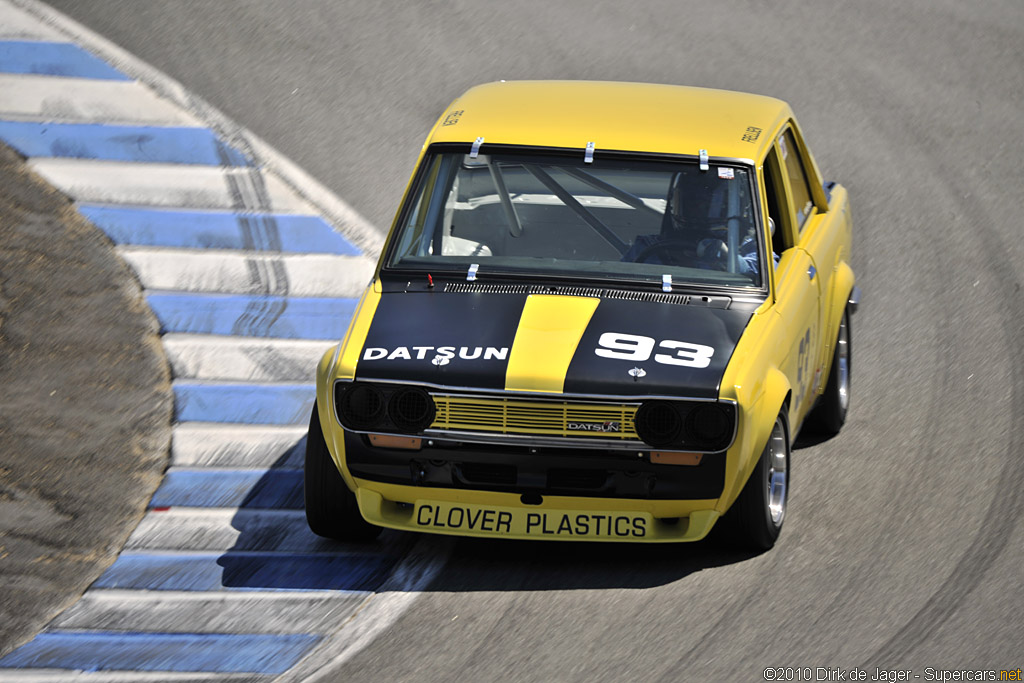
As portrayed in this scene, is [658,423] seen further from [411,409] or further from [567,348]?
[411,409]

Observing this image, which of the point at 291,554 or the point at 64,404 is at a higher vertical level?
the point at 291,554

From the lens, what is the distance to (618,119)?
6.61 meters

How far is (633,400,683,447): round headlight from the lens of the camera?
5438 mm

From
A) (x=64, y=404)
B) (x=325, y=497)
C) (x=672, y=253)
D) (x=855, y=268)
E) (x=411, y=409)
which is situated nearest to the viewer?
(x=411, y=409)

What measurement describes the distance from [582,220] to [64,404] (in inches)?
128

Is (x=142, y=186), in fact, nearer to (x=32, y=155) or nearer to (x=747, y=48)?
(x=32, y=155)

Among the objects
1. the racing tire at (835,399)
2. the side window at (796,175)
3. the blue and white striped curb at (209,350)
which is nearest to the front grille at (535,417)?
the blue and white striped curb at (209,350)

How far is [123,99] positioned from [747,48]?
5.73m

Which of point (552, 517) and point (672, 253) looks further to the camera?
point (672, 253)

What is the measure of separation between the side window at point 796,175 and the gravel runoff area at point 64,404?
3.62 meters

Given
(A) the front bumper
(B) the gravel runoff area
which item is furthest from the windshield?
(B) the gravel runoff area

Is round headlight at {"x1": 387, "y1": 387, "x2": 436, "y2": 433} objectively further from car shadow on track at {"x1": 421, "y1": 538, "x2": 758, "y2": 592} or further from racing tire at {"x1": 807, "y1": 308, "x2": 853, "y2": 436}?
racing tire at {"x1": 807, "y1": 308, "x2": 853, "y2": 436}

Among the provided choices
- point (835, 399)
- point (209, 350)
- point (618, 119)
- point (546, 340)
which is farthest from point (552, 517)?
point (209, 350)

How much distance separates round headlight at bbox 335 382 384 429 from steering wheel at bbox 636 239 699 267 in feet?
4.65
